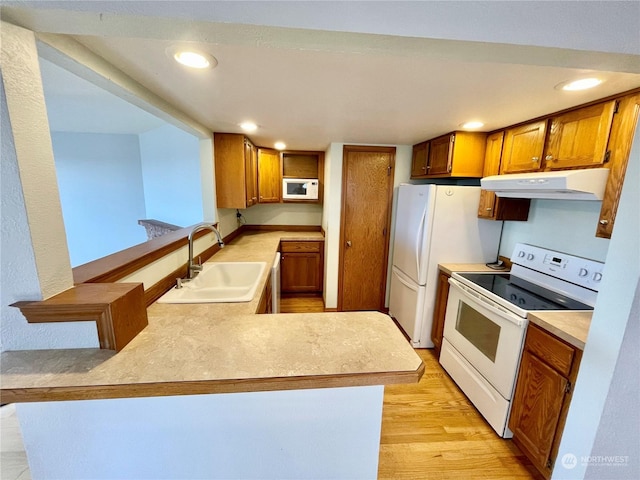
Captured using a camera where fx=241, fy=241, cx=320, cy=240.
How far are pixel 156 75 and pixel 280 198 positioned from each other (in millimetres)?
2414

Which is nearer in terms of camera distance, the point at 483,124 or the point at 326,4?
the point at 326,4

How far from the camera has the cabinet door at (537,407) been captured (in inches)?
49.6

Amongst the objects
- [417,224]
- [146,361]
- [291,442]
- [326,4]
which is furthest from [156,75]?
[417,224]

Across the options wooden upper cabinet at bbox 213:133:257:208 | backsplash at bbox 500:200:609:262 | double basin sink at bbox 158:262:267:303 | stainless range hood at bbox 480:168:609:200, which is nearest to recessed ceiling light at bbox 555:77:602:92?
stainless range hood at bbox 480:168:609:200

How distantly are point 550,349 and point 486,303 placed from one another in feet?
1.33

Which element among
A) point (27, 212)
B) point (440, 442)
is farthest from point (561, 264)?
point (27, 212)

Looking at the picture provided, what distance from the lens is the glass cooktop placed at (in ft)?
4.91

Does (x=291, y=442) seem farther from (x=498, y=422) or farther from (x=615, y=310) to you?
(x=498, y=422)

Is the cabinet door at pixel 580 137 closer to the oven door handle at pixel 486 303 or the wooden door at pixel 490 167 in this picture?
the wooden door at pixel 490 167

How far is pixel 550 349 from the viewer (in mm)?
1276

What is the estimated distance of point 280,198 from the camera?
3.57 m

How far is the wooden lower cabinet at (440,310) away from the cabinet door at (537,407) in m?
0.78

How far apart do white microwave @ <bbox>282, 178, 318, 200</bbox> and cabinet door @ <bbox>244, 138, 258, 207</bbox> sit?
55cm

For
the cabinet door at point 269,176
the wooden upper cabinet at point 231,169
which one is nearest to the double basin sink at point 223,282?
the wooden upper cabinet at point 231,169
